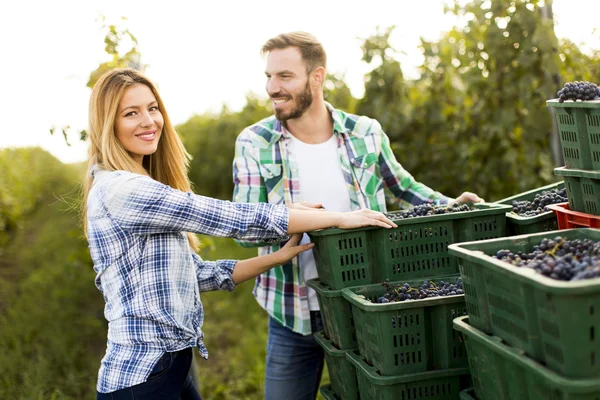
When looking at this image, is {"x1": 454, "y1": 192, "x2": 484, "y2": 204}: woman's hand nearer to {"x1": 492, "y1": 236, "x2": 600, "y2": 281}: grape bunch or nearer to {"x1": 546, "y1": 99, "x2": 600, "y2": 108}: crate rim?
{"x1": 546, "y1": 99, "x2": 600, "y2": 108}: crate rim

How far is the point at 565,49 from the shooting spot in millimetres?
5090

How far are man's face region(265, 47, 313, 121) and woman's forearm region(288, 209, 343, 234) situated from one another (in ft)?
2.87

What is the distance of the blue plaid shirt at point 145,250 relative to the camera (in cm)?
263

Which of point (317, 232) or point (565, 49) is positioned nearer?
point (317, 232)

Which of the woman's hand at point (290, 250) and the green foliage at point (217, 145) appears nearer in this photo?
the woman's hand at point (290, 250)

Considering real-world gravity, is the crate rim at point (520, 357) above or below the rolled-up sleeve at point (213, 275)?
below

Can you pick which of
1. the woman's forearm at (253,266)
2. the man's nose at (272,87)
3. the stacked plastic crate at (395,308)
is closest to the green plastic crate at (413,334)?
the stacked plastic crate at (395,308)

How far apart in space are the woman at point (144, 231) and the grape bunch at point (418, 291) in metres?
0.23

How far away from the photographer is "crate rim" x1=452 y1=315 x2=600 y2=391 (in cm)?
183

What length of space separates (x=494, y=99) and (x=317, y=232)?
3044mm

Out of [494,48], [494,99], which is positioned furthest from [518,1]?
[494,99]

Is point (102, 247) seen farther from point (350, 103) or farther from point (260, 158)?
point (350, 103)

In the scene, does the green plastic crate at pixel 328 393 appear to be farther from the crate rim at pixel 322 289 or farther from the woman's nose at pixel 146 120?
the woman's nose at pixel 146 120

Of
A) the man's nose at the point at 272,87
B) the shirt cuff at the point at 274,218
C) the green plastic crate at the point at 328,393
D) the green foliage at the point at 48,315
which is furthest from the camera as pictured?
the green foliage at the point at 48,315
